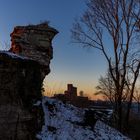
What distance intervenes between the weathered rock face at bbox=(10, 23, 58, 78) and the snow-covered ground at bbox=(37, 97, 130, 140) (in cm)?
166

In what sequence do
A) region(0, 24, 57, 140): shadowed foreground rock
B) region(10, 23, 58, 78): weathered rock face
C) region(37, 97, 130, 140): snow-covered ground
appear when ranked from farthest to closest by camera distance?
region(10, 23, 58, 78): weathered rock face → region(37, 97, 130, 140): snow-covered ground → region(0, 24, 57, 140): shadowed foreground rock

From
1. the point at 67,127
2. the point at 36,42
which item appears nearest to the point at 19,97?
the point at 67,127

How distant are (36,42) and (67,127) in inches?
163

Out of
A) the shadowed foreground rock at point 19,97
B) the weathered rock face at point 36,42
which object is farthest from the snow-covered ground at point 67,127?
the weathered rock face at point 36,42

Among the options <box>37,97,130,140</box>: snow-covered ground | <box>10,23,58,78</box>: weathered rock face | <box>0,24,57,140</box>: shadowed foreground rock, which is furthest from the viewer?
<box>10,23,58,78</box>: weathered rock face

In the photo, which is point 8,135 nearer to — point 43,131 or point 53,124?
point 43,131

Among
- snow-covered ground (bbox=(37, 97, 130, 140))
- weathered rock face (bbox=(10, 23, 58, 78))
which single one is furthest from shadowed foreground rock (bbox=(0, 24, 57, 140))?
weathered rock face (bbox=(10, 23, 58, 78))

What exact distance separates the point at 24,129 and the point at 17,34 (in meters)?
5.67

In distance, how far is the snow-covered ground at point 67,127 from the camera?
12.6 metres

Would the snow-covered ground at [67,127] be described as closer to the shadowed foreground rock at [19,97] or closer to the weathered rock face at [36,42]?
the shadowed foreground rock at [19,97]

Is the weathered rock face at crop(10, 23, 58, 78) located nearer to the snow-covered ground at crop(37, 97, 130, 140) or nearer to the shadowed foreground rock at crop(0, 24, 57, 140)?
the snow-covered ground at crop(37, 97, 130, 140)

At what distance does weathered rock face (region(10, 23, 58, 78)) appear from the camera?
15.2 meters

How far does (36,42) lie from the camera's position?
15.4 m

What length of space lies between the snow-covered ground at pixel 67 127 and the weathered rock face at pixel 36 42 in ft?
5.43
